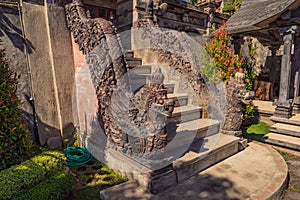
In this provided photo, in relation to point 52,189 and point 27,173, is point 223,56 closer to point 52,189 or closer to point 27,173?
point 52,189

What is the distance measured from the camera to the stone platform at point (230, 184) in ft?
9.97

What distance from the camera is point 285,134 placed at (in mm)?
6176

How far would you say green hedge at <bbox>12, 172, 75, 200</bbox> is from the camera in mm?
2594

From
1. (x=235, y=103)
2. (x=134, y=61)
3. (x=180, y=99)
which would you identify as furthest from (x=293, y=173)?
(x=134, y=61)

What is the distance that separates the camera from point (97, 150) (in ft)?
14.4

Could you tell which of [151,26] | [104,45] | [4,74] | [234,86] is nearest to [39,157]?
[4,74]

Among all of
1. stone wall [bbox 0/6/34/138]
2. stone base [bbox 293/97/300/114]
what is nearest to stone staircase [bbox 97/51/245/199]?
stone wall [bbox 0/6/34/138]

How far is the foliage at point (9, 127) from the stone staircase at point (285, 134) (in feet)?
20.0

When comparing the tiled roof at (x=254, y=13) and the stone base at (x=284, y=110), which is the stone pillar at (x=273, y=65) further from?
the stone base at (x=284, y=110)

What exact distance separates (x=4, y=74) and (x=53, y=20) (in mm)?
2484

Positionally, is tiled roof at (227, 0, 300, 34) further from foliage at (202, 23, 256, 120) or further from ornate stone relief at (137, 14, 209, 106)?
ornate stone relief at (137, 14, 209, 106)

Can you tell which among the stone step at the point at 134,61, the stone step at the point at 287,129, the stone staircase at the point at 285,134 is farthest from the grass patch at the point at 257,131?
the stone step at the point at 134,61

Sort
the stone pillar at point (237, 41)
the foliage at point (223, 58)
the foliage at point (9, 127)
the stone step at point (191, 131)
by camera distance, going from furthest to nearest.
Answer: the stone pillar at point (237, 41), the foliage at point (223, 58), the stone step at point (191, 131), the foliage at point (9, 127)

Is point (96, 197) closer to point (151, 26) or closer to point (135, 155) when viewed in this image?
point (135, 155)
